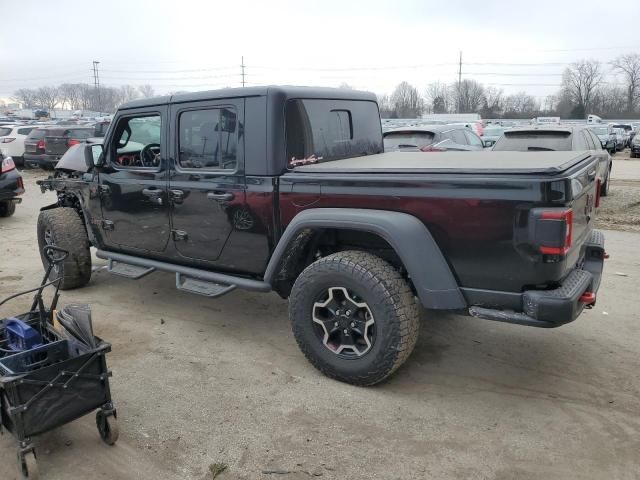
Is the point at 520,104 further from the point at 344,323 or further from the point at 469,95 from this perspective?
the point at 344,323

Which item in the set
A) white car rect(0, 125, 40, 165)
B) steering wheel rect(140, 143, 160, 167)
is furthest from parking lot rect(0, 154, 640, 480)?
white car rect(0, 125, 40, 165)

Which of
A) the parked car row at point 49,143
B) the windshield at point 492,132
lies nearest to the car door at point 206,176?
the parked car row at point 49,143

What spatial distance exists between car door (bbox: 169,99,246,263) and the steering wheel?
19.6 inches

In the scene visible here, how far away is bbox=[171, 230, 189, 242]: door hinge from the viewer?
4.42 m

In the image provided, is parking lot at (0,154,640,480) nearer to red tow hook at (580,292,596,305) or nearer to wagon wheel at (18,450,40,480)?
wagon wheel at (18,450,40,480)

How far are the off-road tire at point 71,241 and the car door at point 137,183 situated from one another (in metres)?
0.47

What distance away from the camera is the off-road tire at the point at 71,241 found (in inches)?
216

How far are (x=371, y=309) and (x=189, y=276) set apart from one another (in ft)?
5.90

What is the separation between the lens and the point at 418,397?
→ 3.50 metres

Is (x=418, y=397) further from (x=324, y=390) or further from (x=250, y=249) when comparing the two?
(x=250, y=249)

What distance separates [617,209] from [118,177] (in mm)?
8563

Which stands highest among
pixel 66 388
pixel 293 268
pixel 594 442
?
pixel 293 268

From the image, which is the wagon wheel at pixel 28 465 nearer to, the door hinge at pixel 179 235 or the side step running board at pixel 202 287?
the side step running board at pixel 202 287

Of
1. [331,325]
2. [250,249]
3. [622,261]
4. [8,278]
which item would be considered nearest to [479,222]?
[331,325]
